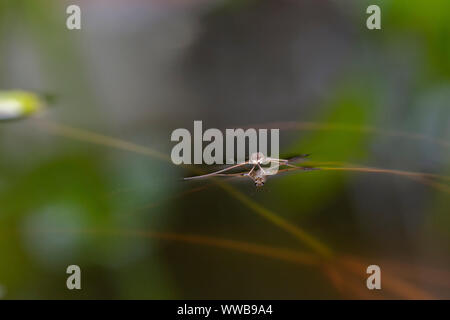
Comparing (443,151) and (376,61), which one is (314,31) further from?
(443,151)

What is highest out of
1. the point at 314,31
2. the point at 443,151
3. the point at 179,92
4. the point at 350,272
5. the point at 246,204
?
the point at 314,31

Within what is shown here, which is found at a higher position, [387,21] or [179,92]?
[387,21]

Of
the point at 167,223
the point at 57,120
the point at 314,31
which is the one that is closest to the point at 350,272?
the point at 167,223
